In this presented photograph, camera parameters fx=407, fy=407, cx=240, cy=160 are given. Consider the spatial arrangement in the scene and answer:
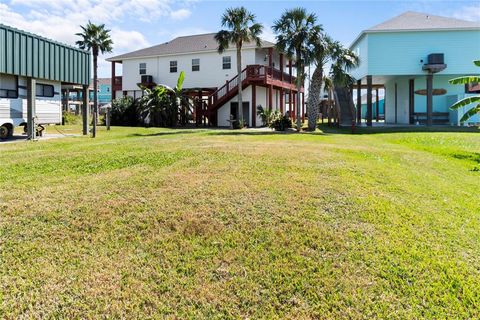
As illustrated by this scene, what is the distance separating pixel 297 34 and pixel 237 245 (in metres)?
20.2

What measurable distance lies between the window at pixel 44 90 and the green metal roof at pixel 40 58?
715mm

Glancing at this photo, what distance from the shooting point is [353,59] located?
2467 centimetres

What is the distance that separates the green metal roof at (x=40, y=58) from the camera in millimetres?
16109

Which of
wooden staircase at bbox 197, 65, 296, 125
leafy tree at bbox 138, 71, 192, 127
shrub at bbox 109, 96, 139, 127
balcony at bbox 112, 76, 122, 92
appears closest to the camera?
wooden staircase at bbox 197, 65, 296, 125

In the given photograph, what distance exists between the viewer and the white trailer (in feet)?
56.3

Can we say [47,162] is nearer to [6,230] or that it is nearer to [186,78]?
[6,230]

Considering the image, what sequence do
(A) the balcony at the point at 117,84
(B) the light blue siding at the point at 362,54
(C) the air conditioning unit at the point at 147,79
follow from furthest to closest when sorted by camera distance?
(A) the balcony at the point at 117,84 < (C) the air conditioning unit at the point at 147,79 < (B) the light blue siding at the point at 362,54

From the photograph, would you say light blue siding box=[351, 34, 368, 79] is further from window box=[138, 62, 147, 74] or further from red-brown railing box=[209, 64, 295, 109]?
window box=[138, 62, 147, 74]

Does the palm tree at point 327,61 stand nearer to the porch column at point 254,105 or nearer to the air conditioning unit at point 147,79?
the porch column at point 254,105

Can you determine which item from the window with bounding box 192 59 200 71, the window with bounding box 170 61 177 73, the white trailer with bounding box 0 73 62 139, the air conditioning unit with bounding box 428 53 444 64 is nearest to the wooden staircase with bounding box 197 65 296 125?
the window with bounding box 192 59 200 71

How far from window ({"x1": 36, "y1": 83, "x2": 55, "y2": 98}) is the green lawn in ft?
43.7

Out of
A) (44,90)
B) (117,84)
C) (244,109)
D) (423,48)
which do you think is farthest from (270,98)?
(44,90)

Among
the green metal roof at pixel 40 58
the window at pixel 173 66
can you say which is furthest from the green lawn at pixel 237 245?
the window at pixel 173 66

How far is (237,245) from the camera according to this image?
15.2 ft
